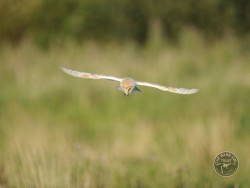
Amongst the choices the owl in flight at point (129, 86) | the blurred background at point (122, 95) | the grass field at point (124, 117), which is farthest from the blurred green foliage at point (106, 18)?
the owl in flight at point (129, 86)

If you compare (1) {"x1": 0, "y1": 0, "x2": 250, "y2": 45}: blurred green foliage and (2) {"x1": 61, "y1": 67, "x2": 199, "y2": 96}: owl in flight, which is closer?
(2) {"x1": 61, "y1": 67, "x2": 199, "y2": 96}: owl in flight

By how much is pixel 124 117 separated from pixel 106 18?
234 inches

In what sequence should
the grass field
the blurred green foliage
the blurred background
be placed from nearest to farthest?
the grass field < the blurred background < the blurred green foliage

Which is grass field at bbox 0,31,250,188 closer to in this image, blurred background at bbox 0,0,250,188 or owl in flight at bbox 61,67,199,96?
blurred background at bbox 0,0,250,188

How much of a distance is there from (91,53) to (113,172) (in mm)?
7530

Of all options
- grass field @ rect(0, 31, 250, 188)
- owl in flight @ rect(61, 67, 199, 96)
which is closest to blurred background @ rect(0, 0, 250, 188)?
grass field @ rect(0, 31, 250, 188)

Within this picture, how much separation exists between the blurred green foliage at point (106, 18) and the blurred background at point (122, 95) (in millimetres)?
19

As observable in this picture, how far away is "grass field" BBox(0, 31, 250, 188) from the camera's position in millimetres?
4500

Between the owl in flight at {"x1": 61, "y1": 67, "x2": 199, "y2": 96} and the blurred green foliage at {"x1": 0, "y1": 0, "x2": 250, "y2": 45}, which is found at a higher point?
the blurred green foliage at {"x1": 0, "y1": 0, "x2": 250, "y2": 45}

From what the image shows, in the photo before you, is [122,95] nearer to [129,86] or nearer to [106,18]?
[106,18]

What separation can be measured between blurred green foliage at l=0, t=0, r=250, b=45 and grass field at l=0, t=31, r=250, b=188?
0.58 meters

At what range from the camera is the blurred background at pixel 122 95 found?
461cm

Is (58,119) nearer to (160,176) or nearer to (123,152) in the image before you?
(123,152)

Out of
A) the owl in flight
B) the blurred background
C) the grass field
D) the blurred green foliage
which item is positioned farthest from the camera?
the blurred green foliage
